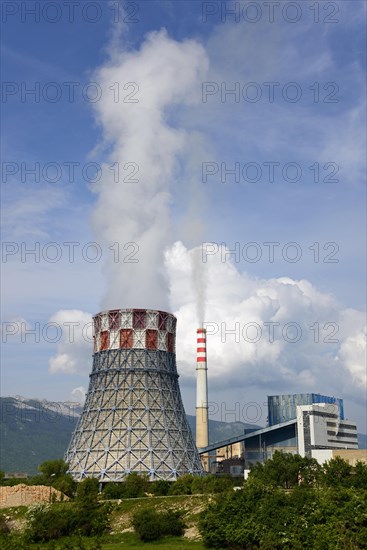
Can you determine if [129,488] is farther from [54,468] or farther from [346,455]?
[346,455]

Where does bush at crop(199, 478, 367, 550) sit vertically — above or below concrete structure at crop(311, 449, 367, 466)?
below

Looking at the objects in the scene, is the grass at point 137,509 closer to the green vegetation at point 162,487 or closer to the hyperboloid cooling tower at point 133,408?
the green vegetation at point 162,487

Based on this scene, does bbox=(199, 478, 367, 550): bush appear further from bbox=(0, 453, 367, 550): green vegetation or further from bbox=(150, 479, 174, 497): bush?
bbox=(150, 479, 174, 497): bush

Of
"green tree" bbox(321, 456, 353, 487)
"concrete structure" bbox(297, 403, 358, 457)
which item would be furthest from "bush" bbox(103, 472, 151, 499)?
"concrete structure" bbox(297, 403, 358, 457)

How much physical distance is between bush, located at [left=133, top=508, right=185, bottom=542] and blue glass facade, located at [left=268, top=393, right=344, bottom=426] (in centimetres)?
7919

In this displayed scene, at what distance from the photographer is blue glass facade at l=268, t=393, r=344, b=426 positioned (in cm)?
13825

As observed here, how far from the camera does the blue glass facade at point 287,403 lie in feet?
454

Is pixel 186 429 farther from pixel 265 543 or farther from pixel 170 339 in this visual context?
pixel 265 543

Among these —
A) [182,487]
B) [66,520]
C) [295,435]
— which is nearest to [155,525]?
[66,520]

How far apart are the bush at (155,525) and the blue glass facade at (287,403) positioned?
260 feet

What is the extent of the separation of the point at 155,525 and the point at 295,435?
6749 centimetres

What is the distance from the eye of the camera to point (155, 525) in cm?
6069

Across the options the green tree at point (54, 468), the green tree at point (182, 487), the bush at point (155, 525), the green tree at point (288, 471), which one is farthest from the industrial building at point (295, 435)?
the bush at point (155, 525)

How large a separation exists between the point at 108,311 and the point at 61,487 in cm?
3003
